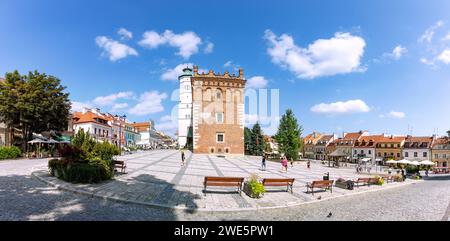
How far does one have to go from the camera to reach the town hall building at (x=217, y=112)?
45656 mm

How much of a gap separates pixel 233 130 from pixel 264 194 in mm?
34777

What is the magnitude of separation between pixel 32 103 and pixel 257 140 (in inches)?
1628

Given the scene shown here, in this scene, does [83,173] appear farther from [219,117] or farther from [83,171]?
[219,117]

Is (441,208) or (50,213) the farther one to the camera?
(441,208)

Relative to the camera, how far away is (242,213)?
353 inches

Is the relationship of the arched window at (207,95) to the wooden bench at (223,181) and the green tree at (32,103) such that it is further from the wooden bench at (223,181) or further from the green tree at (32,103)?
the wooden bench at (223,181)

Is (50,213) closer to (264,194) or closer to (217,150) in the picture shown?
(264,194)

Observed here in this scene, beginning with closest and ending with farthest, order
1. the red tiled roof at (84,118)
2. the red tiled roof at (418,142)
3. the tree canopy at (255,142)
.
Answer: the red tiled roof at (84,118) < the tree canopy at (255,142) < the red tiled roof at (418,142)

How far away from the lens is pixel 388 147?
6769 cm

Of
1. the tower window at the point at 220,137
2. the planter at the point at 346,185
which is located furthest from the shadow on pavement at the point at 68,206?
the tower window at the point at 220,137

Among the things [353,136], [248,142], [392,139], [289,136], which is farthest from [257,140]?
[392,139]

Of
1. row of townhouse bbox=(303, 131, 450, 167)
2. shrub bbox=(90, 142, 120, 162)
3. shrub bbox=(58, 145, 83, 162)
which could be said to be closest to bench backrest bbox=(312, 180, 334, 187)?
shrub bbox=(90, 142, 120, 162)

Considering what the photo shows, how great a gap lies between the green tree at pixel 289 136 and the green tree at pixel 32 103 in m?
35.0
